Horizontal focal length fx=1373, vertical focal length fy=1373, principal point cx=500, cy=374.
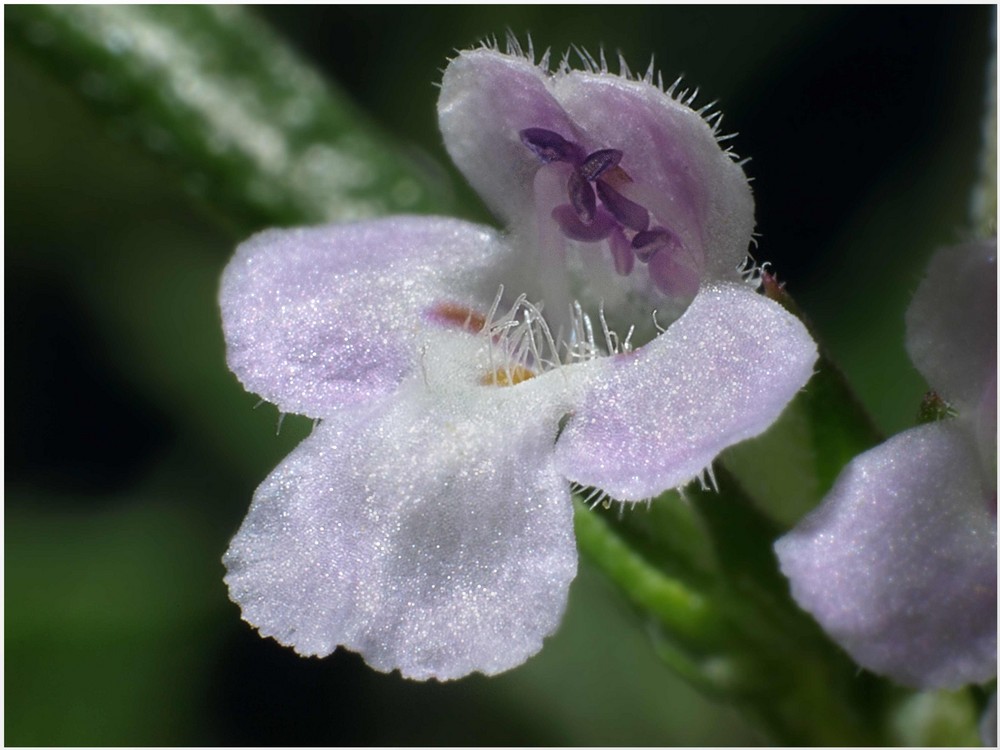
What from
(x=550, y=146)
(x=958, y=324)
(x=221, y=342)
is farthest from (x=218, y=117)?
(x=958, y=324)

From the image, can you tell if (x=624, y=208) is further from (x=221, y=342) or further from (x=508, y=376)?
(x=221, y=342)

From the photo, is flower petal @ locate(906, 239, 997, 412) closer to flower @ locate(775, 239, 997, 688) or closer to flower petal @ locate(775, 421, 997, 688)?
flower @ locate(775, 239, 997, 688)

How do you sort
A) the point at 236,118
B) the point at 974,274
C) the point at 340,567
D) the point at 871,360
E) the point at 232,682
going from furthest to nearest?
1. the point at 871,360
2. the point at 232,682
3. the point at 236,118
4. the point at 340,567
5. the point at 974,274

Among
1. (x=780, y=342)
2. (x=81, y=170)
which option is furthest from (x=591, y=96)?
(x=81, y=170)

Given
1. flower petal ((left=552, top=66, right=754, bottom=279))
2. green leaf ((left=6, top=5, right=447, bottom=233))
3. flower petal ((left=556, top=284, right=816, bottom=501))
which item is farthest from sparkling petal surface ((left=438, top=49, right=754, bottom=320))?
green leaf ((left=6, top=5, right=447, bottom=233))

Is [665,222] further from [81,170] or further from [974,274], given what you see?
[81,170]

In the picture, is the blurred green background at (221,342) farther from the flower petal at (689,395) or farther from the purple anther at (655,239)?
the flower petal at (689,395)

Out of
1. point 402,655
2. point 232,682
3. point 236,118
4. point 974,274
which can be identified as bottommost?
point 232,682
